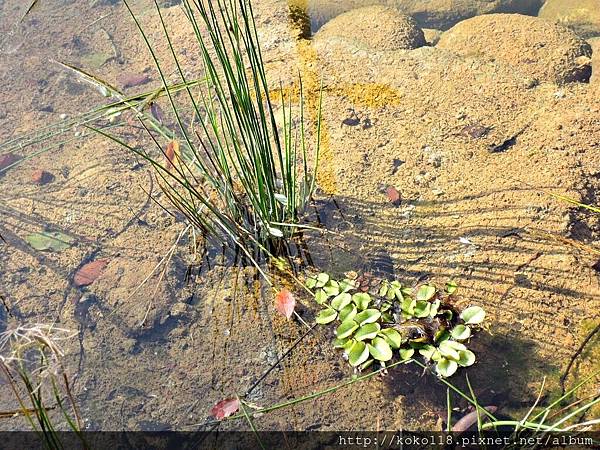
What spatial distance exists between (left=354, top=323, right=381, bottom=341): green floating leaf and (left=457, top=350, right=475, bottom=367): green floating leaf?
0.25 meters

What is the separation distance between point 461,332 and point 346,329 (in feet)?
1.16

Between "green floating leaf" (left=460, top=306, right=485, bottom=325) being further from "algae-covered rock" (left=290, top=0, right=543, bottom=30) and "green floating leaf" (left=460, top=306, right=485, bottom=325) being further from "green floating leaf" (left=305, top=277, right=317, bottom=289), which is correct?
"algae-covered rock" (left=290, top=0, right=543, bottom=30)

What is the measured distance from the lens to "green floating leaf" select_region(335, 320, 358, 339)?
5.98ft

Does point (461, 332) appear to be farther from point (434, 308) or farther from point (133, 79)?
point (133, 79)

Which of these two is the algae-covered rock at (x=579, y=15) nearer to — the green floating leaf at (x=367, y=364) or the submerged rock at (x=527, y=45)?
the submerged rock at (x=527, y=45)

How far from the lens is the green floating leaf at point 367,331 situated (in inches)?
70.7

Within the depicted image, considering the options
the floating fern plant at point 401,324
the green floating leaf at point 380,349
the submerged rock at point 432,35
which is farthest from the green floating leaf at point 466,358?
the submerged rock at point 432,35

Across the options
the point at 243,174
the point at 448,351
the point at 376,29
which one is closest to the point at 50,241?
the point at 243,174

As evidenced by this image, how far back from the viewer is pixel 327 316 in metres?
1.90

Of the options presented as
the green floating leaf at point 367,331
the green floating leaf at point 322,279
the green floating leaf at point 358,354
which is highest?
the green floating leaf at point 322,279

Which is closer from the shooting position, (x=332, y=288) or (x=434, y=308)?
(x=434, y=308)

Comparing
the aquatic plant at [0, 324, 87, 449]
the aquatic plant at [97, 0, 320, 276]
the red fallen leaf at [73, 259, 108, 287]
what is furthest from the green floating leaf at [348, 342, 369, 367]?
the red fallen leaf at [73, 259, 108, 287]

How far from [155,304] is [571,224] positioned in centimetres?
148

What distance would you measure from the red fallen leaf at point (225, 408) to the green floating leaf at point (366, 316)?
45cm
